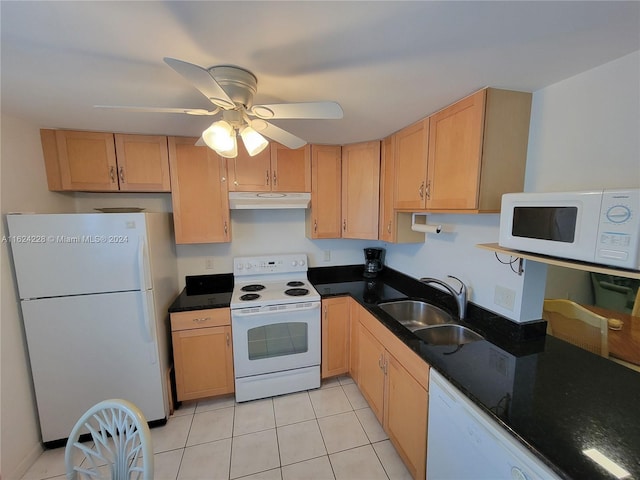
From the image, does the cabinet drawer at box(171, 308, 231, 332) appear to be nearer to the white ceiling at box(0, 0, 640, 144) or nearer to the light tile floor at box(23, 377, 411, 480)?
the light tile floor at box(23, 377, 411, 480)

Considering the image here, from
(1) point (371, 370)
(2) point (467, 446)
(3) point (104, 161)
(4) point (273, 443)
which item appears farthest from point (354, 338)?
(3) point (104, 161)

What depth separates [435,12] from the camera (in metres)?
0.77

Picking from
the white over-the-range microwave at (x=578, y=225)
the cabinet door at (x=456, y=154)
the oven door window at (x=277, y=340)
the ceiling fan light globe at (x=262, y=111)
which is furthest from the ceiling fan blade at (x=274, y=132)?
the oven door window at (x=277, y=340)

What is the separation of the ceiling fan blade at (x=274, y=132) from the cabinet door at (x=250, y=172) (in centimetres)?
96

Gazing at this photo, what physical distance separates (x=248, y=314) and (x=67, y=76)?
1700mm

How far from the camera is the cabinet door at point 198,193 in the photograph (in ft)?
6.93

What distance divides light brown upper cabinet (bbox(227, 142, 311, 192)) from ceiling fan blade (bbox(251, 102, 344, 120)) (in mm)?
1259

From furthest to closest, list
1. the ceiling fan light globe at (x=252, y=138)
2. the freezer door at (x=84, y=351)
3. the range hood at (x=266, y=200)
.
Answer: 1. the range hood at (x=266, y=200)
2. the freezer door at (x=84, y=351)
3. the ceiling fan light globe at (x=252, y=138)

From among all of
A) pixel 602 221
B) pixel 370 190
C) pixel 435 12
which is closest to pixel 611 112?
pixel 602 221

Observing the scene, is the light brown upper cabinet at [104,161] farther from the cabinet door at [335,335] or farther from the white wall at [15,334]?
the cabinet door at [335,335]

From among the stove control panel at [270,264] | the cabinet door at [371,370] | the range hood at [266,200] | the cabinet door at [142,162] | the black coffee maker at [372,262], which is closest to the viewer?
the cabinet door at [371,370]

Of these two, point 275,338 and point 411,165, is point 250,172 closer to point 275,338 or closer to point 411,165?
point 411,165

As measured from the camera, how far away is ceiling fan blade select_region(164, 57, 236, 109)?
0.73 metres

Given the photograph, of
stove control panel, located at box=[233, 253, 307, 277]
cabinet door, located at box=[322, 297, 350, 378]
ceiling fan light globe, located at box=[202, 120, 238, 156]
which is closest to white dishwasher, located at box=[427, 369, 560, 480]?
cabinet door, located at box=[322, 297, 350, 378]
